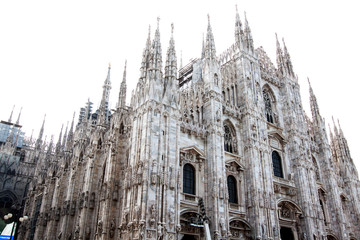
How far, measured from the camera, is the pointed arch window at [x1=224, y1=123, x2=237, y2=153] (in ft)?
92.5

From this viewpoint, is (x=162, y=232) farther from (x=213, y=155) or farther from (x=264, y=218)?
(x=264, y=218)

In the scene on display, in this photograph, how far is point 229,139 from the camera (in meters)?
28.7

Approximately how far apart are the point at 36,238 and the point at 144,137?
24.6 meters

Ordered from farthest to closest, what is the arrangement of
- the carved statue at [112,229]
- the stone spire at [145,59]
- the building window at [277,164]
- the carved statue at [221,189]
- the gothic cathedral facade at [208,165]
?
the building window at [277,164] → the stone spire at [145,59] → the carved statue at [221,189] → the carved statue at [112,229] → the gothic cathedral facade at [208,165]

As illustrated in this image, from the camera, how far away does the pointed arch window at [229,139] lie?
28203 millimetres

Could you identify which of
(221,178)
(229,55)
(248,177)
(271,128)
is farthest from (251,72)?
(221,178)

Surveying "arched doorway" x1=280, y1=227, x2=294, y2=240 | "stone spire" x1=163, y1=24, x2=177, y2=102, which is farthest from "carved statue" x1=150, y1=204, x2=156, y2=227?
"arched doorway" x1=280, y1=227, x2=294, y2=240

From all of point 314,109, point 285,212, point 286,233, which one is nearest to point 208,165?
point 285,212

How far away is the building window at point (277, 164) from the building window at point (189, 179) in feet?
35.9

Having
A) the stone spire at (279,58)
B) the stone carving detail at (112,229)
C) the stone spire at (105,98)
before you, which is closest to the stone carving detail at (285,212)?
the stone carving detail at (112,229)

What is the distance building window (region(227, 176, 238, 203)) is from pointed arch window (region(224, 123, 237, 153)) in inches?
103

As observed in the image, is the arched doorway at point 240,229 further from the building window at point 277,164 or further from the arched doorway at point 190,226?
the building window at point 277,164

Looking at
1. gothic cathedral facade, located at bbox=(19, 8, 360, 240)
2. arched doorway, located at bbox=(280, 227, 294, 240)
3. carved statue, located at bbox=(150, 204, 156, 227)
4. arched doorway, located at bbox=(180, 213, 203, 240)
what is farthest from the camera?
arched doorway, located at bbox=(280, 227, 294, 240)

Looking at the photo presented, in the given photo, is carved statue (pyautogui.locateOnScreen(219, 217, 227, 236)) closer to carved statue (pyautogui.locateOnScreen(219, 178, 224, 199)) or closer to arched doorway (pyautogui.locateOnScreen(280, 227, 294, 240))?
carved statue (pyautogui.locateOnScreen(219, 178, 224, 199))
